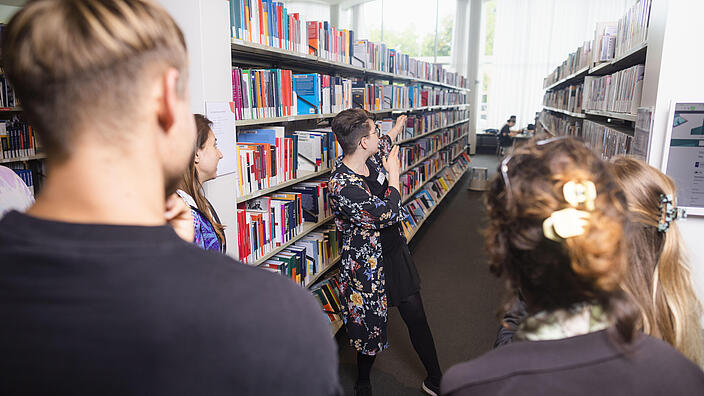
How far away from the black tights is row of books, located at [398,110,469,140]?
9.96ft

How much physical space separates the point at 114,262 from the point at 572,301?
0.81m

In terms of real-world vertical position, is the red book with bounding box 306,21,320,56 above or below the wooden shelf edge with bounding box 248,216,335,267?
above

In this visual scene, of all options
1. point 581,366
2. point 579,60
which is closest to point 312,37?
point 581,366

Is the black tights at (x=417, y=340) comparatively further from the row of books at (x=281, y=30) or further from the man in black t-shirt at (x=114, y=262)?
the man in black t-shirt at (x=114, y=262)

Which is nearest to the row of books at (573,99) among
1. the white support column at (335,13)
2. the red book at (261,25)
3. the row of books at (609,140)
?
the row of books at (609,140)

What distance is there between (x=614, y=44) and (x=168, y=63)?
3.94 m

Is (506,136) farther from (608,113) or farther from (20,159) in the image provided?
(20,159)

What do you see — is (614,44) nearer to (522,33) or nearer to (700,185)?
(700,185)

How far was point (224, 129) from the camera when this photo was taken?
218 cm

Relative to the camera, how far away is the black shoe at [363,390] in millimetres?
2715

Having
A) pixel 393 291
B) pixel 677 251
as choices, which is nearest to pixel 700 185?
pixel 677 251

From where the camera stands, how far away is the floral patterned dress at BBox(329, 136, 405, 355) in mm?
2490

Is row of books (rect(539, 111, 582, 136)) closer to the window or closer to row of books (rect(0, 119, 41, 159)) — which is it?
row of books (rect(0, 119, 41, 159))

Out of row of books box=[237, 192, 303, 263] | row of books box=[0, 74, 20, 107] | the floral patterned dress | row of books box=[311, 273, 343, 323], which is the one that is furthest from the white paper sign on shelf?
row of books box=[0, 74, 20, 107]
